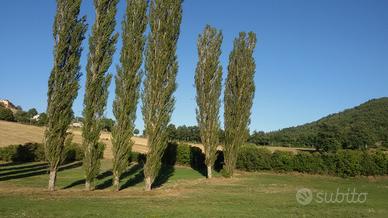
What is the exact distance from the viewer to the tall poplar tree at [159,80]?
71.7 feet

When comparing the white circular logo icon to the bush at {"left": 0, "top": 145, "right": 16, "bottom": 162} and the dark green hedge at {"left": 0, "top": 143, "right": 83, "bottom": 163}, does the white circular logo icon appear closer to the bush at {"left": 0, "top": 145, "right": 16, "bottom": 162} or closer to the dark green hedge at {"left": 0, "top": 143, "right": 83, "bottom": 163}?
the dark green hedge at {"left": 0, "top": 143, "right": 83, "bottom": 163}

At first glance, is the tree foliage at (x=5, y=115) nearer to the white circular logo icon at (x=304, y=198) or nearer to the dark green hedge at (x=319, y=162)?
the dark green hedge at (x=319, y=162)

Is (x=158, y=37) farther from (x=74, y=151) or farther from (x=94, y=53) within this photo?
(x=74, y=151)

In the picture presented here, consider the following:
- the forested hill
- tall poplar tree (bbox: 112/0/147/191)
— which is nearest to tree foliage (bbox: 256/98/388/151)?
the forested hill

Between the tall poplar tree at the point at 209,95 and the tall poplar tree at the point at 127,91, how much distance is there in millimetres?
10384

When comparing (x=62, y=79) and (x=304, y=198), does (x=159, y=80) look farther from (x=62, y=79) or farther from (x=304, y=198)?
(x=304, y=198)

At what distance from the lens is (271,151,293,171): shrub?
35.9 metres

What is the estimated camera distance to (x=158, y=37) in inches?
897

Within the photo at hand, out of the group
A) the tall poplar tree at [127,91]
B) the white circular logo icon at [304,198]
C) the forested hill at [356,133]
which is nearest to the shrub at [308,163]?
the white circular logo icon at [304,198]

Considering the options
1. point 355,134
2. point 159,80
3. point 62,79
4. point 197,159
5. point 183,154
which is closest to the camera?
point 62,79

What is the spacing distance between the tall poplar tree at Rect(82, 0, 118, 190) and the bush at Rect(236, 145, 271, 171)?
2036 cm

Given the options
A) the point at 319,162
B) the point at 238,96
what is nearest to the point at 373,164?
the point at 319,162

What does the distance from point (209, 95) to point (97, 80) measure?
12.5m

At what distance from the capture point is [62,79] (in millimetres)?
20656
